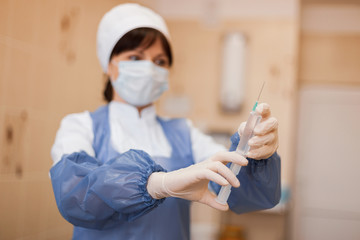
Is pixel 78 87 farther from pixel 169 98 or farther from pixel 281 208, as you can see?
pixel 281 208

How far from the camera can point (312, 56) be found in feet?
11.0

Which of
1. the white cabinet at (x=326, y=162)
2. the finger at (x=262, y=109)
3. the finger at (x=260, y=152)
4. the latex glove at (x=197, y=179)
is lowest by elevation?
the white cabinet at (x=326, y=162)

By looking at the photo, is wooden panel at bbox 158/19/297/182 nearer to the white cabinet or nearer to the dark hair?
the white cabinet

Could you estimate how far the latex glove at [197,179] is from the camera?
61 centimetres

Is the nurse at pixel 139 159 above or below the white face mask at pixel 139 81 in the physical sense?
below

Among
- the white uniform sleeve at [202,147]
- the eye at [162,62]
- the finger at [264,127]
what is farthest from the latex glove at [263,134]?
the eye at [162,62]

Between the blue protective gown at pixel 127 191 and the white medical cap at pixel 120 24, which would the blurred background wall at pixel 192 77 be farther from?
the blue protective gown at pixel 127 191

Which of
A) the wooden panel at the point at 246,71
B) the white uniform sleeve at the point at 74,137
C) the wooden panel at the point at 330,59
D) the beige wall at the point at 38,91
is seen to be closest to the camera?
the white uniform sleeve at the point at 74,137

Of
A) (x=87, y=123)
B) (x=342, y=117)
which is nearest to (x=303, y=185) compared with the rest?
(x=342, y=117)

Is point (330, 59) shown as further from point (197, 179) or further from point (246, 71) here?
point (197, 179)

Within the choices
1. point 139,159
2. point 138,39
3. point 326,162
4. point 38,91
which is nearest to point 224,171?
point 139,159

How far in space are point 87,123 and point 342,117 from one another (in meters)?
2.97

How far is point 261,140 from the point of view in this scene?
64 cm

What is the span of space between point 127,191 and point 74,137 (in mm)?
245
